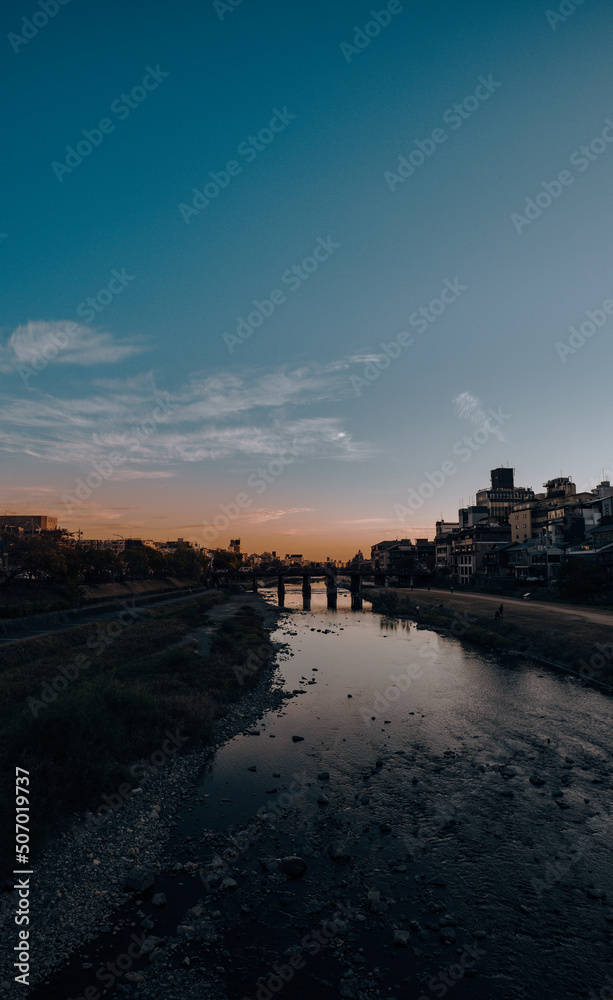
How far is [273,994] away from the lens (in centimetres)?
938

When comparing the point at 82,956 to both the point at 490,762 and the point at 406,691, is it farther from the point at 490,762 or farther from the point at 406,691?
the point at 406,691

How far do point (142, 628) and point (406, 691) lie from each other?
1361 inches

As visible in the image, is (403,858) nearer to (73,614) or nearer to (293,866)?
(293,866)

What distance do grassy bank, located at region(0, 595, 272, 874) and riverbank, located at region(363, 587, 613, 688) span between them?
25.3 m

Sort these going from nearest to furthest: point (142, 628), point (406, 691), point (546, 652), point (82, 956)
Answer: point (82, 956)
point (406, 691)
point (546, 652)
point (142, 628)

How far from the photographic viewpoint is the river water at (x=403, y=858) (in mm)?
9875

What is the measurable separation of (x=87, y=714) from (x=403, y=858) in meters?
12.6

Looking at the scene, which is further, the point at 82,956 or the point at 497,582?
the point at 497,582

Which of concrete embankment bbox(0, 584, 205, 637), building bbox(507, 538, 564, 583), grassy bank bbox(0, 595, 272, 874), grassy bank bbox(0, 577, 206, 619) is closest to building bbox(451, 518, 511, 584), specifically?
building bbox(507, 538, 564, 583)

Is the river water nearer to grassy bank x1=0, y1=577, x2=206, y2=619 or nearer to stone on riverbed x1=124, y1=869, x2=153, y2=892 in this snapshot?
stone on riverbed x1=124, y1=869, x2=153, y2=892

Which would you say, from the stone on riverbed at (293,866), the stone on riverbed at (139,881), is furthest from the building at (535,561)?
the stone on riverbed at (139,881)

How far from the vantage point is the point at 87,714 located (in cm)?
1834

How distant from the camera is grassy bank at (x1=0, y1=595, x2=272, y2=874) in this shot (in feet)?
49.5

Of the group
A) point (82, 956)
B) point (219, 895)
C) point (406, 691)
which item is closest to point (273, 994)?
point (219, 895)
